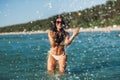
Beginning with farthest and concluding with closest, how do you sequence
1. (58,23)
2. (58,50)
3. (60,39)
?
(58,50), (60,39), (58,23)

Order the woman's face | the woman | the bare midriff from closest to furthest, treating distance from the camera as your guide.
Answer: the woman's face → the woman → the bare midriff

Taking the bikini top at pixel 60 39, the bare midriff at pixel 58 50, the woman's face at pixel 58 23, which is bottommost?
the bare midriff at pixel 58 50

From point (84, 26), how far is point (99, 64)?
156438mm

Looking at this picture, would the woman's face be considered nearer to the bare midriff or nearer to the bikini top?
the bikini top

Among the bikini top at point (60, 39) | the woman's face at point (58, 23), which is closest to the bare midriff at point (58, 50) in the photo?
the bikini top at point (60, 39)

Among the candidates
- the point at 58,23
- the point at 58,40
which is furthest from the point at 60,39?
the point at 58,23

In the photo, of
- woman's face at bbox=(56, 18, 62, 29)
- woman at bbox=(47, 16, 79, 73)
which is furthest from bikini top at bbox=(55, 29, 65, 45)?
woman's face at bbox=(56, 18, 62, 29)

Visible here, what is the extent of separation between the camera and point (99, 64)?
82.2 ft

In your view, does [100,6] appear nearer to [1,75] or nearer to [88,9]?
[88,9]

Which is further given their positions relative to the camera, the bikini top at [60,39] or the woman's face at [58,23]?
the bikini top at [60,39]

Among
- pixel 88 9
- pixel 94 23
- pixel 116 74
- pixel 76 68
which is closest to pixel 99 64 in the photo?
pixel 76 68

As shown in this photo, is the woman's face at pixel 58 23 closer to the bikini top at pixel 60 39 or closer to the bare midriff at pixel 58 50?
Answer: the bikini top at pixel 60 39

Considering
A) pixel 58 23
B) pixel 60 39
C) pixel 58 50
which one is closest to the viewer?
pixel 58 23

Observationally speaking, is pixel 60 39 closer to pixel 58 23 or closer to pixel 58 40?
pixel 58 40
